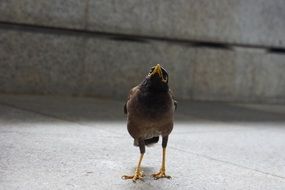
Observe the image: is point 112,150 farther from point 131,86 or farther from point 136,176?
point 131,86

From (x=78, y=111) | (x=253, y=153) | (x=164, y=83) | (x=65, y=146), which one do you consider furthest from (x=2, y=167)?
(x=78, y=111)

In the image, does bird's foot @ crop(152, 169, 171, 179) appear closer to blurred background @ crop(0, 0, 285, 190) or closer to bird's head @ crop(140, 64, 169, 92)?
blurred background @ crop(0, 0, 285, 190)

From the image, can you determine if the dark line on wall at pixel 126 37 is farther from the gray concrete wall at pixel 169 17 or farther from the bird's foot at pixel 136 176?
the bird's foot at pixel 136 176

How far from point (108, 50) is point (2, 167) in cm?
386

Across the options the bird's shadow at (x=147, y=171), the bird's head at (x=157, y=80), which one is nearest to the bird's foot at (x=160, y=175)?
the bird's shadow at (x=147, y=171)

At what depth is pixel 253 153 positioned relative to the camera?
13.3 feet

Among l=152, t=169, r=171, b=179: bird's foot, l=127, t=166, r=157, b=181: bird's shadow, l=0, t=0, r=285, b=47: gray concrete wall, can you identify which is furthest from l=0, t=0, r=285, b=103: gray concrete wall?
l=152, t=169, r=171, b=179: bird's foot

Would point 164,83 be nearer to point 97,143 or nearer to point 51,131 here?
point 97,143

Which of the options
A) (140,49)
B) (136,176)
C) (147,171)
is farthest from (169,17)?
(136,176)

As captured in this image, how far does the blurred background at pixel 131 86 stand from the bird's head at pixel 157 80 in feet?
1.75

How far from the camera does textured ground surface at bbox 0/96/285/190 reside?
9.29 ft

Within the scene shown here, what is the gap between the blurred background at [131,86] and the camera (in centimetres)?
312

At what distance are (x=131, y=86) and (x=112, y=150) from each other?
3.19 m

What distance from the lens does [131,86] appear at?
6.76 meters
